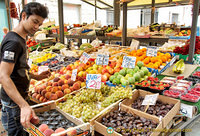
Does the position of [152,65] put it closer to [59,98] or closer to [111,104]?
[111,104]

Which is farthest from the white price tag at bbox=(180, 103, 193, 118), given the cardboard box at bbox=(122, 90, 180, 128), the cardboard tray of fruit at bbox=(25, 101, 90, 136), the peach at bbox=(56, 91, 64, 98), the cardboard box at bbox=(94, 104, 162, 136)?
the peach at bbox=(56, 91, 64, 98)

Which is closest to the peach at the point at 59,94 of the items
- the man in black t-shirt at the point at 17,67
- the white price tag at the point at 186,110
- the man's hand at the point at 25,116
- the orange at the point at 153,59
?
the man in black t-shirt at the point at 17,67

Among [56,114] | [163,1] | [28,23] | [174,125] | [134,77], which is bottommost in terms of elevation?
[174,125]

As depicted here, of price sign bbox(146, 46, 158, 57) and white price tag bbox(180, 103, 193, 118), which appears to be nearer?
white price tag bbox(180, 103, 193, 118)

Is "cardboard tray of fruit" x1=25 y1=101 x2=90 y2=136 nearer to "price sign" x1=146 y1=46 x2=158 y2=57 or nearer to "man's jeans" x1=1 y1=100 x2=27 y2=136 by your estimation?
"man's jeans" x1=1 y1=100 x2=27 y2=136

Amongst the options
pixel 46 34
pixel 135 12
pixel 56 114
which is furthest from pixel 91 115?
pixel 135 12

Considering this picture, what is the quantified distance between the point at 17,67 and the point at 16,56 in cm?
16

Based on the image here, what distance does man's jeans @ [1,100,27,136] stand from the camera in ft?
5.02

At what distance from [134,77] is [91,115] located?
3.38 feet

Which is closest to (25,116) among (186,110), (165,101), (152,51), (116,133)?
(116,133)

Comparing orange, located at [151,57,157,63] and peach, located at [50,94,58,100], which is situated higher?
orange, located at [151,57,157,63]

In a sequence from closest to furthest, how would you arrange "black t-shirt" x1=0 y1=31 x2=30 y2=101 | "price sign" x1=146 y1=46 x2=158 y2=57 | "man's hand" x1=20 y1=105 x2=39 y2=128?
"man's hand" x1=20 y1=105 x2=39 y2=128 → "black t-shirt" x1=0 y1=31 x2=30 y2=101 → "price sign" x1=146 y1=46 x2=158 y2=57

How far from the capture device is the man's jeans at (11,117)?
153 cm

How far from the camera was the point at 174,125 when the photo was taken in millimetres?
1879
